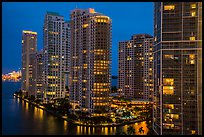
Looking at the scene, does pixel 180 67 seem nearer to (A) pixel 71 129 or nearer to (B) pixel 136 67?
(A) pixel 71 129

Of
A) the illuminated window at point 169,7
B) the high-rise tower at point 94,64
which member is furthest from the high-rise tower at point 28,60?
the illuminated window at point 169,7

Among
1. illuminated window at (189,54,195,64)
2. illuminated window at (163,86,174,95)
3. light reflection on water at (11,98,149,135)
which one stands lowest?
light reflection on water at (11,98,149,135)

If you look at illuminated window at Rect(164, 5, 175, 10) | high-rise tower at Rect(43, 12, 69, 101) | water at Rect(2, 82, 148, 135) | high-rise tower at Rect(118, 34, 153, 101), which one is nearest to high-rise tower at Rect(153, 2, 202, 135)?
illuminated window at Rect(164, 5, 175, 10)

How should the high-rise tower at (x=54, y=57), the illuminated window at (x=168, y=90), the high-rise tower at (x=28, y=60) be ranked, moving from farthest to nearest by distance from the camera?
the high-rise tower at (x=28, y=60) < the high-rise tower at (x=54, y=57) < the illuminated window at (x=168, y=90)

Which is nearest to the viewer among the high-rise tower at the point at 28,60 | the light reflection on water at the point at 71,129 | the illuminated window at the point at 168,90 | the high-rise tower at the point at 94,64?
the illuminated window at the point at 168,90

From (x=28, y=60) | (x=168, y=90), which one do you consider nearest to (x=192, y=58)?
(x=168, y=90)

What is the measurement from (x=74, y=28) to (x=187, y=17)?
13593mm

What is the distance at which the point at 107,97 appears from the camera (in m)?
23.4

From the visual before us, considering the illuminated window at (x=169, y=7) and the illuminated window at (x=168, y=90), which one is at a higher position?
the illuminated window at (x=169, y=7)

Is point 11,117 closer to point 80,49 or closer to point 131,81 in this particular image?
point 80,49

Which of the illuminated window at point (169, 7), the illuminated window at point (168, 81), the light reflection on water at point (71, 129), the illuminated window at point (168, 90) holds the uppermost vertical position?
the illuminated window at point (169, 7)

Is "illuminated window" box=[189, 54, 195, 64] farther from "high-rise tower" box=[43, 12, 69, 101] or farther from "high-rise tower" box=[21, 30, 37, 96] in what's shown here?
"high-rise tower" box=[21, 30, 37, 96]

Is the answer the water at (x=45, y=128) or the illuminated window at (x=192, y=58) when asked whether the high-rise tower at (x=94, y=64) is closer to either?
the water at (x=45, y=128)

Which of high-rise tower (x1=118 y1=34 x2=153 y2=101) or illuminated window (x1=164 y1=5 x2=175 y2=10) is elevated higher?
illuminated window (x1=164 y1=5 x2=175 y2=10)
